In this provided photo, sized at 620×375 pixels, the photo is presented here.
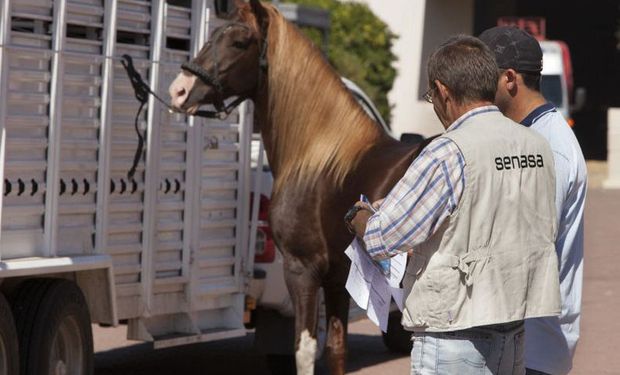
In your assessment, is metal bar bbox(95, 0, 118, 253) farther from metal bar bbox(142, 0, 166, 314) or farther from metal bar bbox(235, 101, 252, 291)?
metal bar bbox(235, 101, 252, 291)

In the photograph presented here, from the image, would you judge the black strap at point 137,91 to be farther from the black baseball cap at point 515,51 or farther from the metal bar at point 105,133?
the black baseball cap at point 515,51

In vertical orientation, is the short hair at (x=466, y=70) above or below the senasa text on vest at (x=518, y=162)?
above

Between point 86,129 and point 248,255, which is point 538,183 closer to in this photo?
point 86,129

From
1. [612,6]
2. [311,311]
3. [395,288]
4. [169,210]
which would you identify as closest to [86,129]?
[169,210]

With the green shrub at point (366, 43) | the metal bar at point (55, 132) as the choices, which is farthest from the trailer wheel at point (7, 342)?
the green shrub at point (366, 43)

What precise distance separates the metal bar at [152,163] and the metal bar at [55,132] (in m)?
1.03

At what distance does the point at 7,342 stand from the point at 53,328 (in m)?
0.46

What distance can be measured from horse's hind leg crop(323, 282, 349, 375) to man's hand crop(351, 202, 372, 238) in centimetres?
354

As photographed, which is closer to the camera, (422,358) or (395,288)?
(422,358)

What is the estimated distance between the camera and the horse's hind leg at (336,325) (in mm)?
8172

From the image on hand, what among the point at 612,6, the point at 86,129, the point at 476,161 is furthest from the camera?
the point at 612,6

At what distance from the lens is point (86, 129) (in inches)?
300

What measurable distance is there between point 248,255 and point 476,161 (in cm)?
499

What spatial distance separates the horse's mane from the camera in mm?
8305
